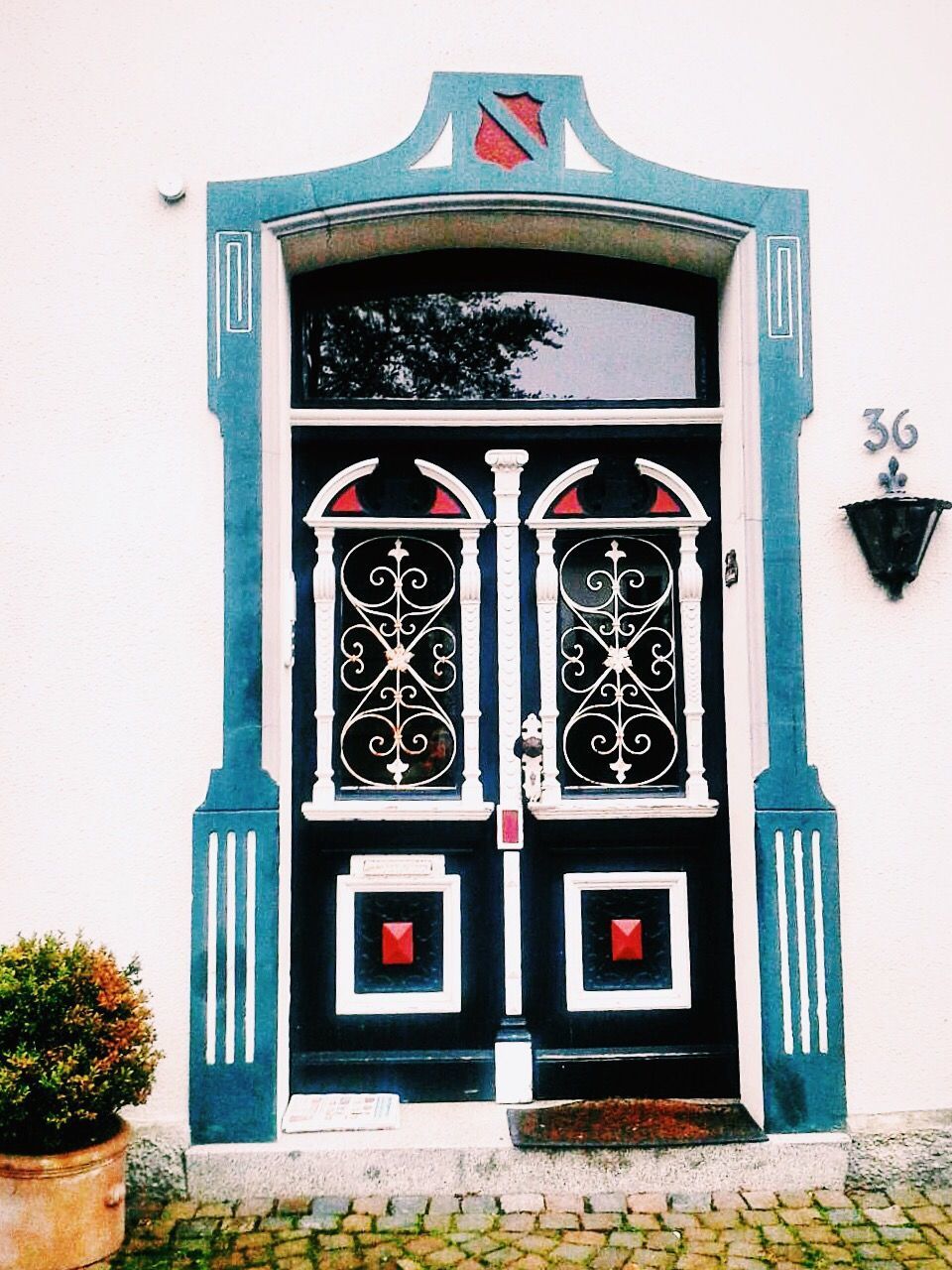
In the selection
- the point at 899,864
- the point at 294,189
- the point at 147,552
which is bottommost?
the point at 899,864

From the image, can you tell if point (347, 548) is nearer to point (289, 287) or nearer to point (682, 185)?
point (289, 287)

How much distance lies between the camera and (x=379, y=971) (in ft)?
13.7

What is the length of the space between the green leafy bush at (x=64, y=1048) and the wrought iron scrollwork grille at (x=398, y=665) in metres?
1.26

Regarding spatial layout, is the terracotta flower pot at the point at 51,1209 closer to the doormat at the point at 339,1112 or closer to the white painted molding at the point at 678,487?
the doormat at the point at 339,1112

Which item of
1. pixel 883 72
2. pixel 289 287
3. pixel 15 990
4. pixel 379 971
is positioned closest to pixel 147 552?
pixel 289 287

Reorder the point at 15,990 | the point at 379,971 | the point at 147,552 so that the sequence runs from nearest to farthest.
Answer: the point at 15,990 < the point at 147,552 < the point at 379,971

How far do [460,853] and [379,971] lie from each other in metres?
0.56

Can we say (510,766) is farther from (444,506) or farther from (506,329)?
(506,329)

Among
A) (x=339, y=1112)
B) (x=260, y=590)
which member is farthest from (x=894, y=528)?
(x=339, y=1112)

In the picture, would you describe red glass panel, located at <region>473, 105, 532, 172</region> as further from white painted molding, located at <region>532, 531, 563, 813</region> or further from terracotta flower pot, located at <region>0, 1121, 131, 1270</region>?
terracotta flower pot, located at <region>0, 1121, 131, 1270</region>

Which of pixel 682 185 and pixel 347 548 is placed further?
pixel 347 548

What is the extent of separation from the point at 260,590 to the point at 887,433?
245 cm

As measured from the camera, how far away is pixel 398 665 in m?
4.26

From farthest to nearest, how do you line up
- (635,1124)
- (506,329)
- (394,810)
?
(506,329), (394,810), (635,1124)
